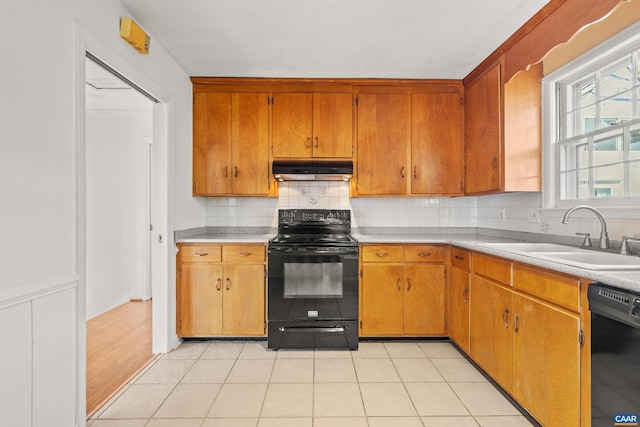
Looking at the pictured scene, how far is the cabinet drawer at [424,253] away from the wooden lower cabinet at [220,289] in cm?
125

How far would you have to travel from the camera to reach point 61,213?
158 centimetres

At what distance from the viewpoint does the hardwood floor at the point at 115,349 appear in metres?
2.19

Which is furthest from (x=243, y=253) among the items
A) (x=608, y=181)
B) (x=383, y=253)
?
(x=608, y=181)

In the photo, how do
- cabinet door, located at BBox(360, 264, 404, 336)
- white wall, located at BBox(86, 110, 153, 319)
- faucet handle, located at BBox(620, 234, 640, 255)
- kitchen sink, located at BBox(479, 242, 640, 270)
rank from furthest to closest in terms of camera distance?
white wall, located at BBox(86, 110, 153, 319) < cabinet door, located at BBox(360, 264, 404, 336) < faucet handle, located at BBox(620, 234, 640, 255) < kitchen sink, located at BBox(479, 242, 640, 270)

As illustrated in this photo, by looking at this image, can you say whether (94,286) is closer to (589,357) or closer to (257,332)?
(257,332)

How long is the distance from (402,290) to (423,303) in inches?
8.5

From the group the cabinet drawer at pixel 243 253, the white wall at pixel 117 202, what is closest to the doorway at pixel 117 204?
the white wall at pixel 117 202

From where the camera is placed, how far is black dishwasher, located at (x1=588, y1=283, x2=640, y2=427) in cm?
118

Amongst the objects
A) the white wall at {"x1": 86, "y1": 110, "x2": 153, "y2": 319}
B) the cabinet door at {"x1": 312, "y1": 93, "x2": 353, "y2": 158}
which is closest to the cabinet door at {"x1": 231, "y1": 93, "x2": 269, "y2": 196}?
the cabinet door at {"x1": 312, "y1": 93, "x2": 353, "y2": 158}

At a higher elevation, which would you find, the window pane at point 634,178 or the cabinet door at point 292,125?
the cabinet door at point 292,125

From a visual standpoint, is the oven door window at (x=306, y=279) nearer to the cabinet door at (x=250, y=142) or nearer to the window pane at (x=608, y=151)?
the cabinet door at (x=250, y=142)

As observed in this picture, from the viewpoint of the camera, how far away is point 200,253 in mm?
2865

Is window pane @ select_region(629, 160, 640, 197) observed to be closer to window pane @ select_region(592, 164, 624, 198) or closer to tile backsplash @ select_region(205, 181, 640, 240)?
window pane @ select_region(592, 164, 624, 198)

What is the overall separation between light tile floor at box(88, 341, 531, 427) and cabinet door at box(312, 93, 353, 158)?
1793mm
